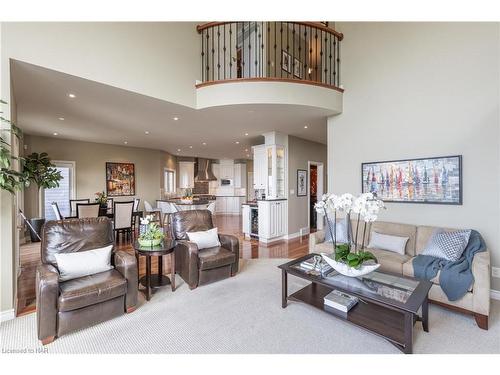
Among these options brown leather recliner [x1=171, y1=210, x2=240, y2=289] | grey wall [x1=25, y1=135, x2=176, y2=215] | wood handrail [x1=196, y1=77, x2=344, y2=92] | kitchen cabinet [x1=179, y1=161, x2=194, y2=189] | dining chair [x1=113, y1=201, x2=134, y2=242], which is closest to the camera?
brown leather recliner [x1=171, y1=210, x2=240, y2=289]

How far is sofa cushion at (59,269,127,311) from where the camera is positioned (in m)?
2.14

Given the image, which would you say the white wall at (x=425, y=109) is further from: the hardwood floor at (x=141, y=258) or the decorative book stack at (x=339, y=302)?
the decorative book stack at (x=339, y=302)

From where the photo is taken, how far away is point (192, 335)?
221 cm

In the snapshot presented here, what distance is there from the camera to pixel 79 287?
225cm

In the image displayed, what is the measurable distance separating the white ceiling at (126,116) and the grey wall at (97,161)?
0.40 meters

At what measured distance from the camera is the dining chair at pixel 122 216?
555 centimetres

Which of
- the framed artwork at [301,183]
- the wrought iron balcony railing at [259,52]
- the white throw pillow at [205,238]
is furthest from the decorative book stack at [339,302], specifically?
the framed artwork at [301,183]

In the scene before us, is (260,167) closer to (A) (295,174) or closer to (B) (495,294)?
(A) (295,174)

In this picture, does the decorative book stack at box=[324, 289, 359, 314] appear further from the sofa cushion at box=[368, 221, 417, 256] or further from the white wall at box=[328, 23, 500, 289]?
the white wall at box=[328, 23, 500, 289]

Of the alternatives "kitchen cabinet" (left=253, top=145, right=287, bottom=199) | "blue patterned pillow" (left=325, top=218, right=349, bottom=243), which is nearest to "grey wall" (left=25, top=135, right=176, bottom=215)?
"kitchen cabinet" (left=253, top=145, right=287, bottom=199)

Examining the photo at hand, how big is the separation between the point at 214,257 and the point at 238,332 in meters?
1.21

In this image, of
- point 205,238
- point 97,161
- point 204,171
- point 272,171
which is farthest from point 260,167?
point 204,171

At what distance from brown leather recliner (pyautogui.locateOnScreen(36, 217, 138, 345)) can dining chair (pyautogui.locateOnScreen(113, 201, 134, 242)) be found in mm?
2888
